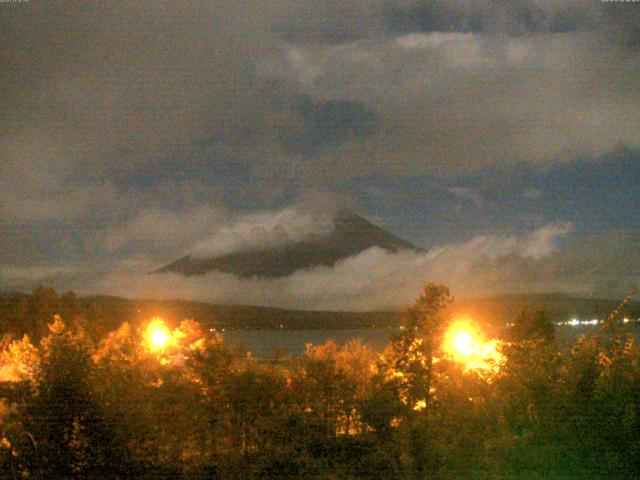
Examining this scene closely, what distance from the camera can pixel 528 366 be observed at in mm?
6480

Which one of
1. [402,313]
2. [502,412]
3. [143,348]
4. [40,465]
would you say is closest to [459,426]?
[502,412]

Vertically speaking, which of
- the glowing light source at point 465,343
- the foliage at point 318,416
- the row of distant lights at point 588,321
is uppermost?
the row of distant lights at point 588,321

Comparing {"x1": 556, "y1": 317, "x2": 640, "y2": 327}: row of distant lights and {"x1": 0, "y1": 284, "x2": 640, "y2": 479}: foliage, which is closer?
{"x1": 0, "y1": 284, "x2": 640, "y2": 479}: foliage

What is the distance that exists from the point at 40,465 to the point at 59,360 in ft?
3.96

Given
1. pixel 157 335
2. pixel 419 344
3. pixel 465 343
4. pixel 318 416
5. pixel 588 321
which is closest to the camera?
pixel 588 321

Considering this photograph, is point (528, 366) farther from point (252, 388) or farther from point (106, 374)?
point (106, 374)

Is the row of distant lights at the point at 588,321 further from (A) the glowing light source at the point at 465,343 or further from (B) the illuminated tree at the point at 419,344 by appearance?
(A) the glowing light source at the point at 465,343

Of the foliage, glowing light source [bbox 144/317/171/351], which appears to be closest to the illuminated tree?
the foliage

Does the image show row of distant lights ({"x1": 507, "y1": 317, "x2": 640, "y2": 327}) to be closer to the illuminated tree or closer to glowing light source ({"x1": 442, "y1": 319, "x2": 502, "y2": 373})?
the illuminated tree

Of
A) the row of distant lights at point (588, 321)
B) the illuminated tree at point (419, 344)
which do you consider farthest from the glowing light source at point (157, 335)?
the row of distant lights at point (588, 321)

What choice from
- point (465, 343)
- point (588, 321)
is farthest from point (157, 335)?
point (588, 321)

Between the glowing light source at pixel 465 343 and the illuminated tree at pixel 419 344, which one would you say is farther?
the glowing light source at pixel 465 343

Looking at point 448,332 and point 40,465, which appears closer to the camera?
point 40,465

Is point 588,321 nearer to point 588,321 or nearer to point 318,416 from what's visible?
point 588,321
